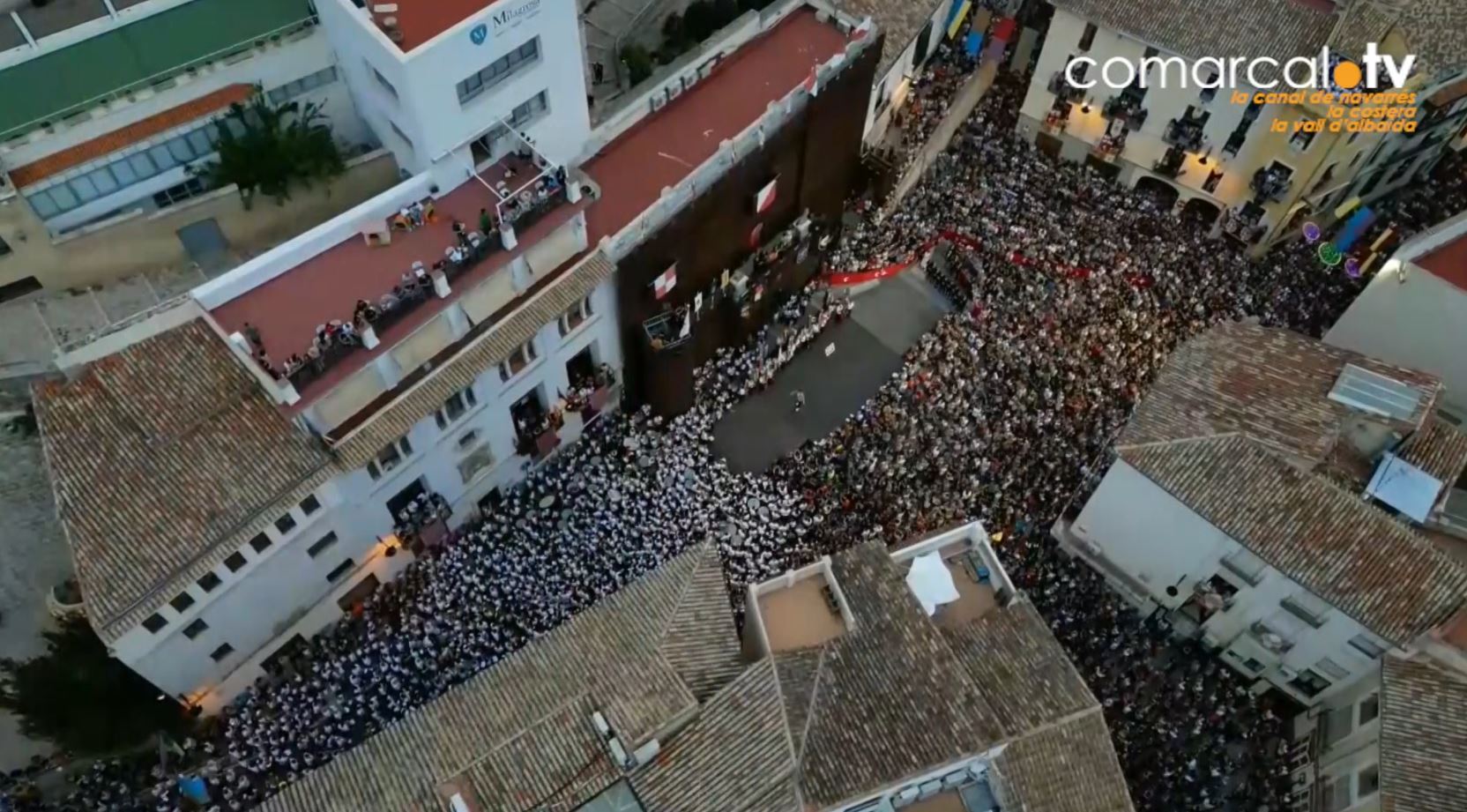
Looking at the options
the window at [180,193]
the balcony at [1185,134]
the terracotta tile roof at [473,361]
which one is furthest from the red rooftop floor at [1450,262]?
the window at [180,193]

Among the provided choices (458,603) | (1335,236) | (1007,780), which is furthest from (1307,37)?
(458,603)

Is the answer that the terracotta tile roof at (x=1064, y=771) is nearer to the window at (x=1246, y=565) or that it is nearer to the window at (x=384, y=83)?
the window at (x=1246, y=565)

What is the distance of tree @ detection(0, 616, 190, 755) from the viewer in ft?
102

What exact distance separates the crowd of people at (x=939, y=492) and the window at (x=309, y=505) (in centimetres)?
604

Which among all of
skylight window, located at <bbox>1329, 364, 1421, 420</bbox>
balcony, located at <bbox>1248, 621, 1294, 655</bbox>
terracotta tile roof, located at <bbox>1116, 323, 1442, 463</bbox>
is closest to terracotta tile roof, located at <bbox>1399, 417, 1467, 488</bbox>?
terracotta tile roof, located at <bbox>1116, 323, 1442, 463</bbox>

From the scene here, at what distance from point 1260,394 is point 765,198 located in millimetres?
19082

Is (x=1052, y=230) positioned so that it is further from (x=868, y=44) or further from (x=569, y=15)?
(x=569, y=15)

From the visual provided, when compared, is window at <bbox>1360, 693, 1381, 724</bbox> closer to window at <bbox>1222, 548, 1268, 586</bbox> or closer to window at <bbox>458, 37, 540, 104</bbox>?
window at <bbox>1222, 548, 1268, 586</bbox>

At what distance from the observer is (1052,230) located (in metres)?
46.8

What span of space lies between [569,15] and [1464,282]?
32994 mm

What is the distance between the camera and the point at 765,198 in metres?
40.6

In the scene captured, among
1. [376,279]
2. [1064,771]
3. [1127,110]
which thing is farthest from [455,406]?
A: [1127,110]

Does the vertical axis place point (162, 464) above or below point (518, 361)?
above

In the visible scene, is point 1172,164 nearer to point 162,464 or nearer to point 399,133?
point 399,133
